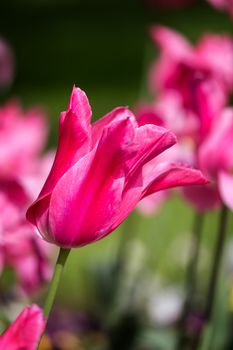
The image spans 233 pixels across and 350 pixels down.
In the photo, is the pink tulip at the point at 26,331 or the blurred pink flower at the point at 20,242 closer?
the pink tulip at the point at 26,331

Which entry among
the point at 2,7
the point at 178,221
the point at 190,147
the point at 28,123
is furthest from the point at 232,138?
the point at 2,7

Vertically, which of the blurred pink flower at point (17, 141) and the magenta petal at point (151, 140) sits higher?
the magenta petal at point (151, 140)

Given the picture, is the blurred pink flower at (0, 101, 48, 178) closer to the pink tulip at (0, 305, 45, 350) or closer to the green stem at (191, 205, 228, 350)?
the green stem at (191, 205, 228, 350)

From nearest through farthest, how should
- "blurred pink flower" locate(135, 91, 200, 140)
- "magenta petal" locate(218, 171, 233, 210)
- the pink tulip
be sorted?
the pink tulip
"magenta petal" locate(218, 171, 233, 210)
"blurred pink flower" locate(135, 91, 200, 140)

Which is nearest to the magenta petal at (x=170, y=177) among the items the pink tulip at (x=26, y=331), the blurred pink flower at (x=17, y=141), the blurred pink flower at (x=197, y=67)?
the pink tulip at (x=26, y=331)

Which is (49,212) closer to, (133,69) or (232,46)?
(232,46)

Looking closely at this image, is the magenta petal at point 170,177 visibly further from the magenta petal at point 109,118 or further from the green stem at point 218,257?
the green stem at point 218,257

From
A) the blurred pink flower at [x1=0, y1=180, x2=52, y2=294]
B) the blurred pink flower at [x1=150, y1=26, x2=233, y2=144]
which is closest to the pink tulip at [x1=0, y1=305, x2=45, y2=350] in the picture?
the blurred pink flower at [x1=0, y1=180, x2=52, y2=294]
